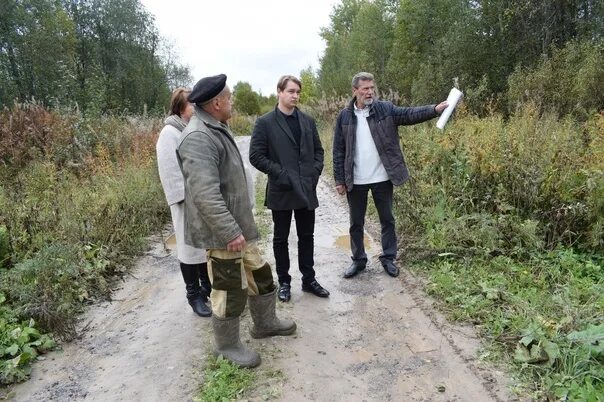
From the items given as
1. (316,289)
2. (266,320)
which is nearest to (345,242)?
(316,289)

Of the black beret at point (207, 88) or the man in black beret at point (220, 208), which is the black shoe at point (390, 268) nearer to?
the man in black beret at point (220, 208)

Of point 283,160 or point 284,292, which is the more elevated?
point 283,160

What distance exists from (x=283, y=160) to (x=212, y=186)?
1210 mm

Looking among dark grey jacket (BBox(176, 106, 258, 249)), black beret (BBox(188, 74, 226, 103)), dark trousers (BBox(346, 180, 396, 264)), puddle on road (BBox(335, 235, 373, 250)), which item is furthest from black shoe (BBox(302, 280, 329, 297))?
black beret (BBox(188, 74, 226, 103))

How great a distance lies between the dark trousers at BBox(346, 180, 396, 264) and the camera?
14.8 ft

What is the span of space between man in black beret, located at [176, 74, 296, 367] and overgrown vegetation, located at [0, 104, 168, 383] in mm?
1492

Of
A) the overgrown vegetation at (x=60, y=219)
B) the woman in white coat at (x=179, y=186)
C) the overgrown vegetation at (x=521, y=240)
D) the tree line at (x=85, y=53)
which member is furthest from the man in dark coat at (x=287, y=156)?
the tree line at (x=85, y=53)

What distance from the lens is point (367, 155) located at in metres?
4.42

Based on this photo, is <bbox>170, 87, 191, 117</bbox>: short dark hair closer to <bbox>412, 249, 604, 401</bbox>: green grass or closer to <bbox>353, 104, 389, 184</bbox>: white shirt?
<bbox>353, 104, 389, 184</bbox>: white shirt

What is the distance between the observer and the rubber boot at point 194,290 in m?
3.89

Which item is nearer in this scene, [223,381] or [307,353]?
[223,381]

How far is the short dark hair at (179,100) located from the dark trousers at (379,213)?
1.84m

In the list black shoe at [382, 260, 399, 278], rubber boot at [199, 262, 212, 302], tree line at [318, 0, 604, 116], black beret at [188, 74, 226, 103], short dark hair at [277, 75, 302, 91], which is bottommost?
black shoe at [382, 260, 399, 278]

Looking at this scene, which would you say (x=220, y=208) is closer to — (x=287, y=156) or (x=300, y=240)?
(x=287, y=156)
